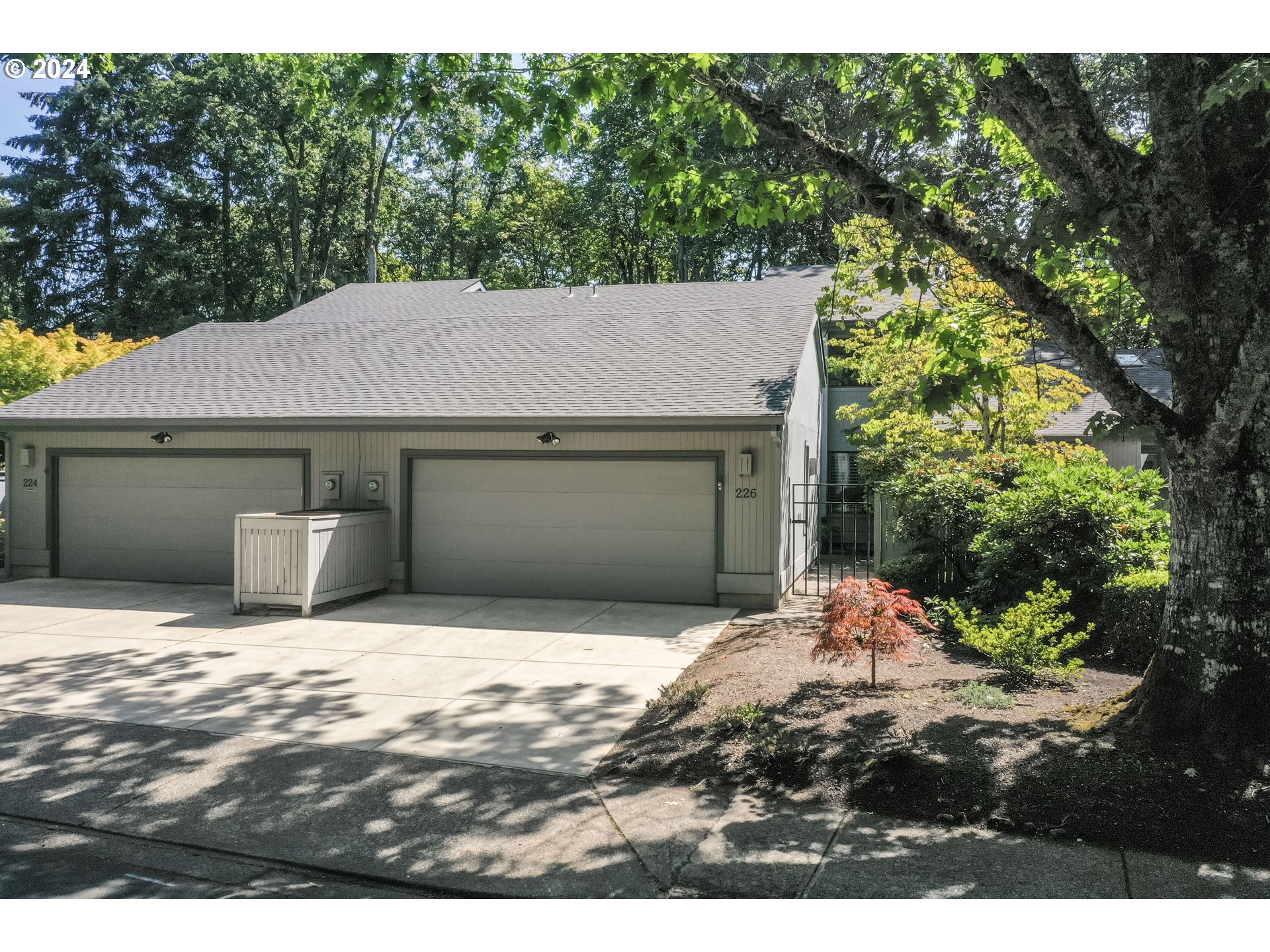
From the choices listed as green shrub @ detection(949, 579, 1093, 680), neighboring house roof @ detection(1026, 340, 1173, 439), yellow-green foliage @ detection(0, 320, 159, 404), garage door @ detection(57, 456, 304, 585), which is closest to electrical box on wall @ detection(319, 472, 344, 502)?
garage door @ detection(57, 456, 304, 585)

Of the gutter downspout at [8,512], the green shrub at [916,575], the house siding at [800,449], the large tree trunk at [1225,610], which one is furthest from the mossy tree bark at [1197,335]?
the gutter downspout at [8,512]

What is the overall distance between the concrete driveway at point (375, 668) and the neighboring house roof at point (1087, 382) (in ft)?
28.1

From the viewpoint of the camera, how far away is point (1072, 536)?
8.35 m

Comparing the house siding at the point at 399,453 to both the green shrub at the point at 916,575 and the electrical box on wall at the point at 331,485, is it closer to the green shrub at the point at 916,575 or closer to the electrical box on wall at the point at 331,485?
Result: the electrical box on wall at the point at 331,485

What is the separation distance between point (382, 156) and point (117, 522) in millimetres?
22589

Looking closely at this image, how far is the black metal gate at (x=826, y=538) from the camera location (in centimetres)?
1177

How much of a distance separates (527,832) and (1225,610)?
12.2 feet

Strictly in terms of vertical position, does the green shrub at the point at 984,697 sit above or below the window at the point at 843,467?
below

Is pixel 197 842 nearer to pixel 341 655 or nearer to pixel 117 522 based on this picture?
pixel 341 655

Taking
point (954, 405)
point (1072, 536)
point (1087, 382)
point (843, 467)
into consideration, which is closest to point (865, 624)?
point (1072, 536)

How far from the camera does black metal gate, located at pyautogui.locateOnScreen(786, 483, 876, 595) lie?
38.6 feet

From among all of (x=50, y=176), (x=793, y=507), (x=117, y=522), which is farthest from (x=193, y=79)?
(x=793, y=507)

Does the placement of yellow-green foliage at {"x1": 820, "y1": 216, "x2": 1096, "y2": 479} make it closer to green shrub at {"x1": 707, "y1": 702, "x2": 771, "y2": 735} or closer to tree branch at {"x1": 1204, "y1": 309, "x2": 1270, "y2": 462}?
tree branch at {"x1": 1204, "y1": 309, "x2": 1270, "y2": 462}

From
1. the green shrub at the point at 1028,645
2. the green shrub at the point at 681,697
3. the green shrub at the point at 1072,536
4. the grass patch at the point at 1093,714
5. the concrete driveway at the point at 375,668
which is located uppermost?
the green shrub at the point at 1072,536
